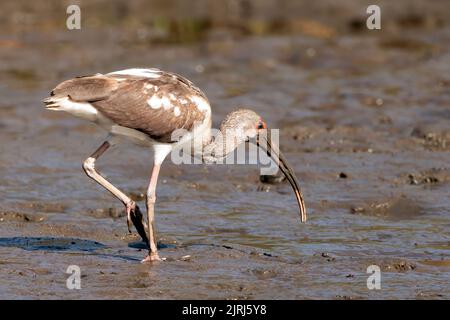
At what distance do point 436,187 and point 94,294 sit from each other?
192 inches

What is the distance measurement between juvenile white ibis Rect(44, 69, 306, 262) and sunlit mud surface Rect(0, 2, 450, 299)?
2.09 feet

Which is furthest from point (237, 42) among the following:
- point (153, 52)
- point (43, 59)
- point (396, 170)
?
point (396, 170)

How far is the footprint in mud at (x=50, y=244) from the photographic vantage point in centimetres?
909

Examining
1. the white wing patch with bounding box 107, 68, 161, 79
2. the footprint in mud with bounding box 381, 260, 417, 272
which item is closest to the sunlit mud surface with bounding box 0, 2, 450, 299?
the footprint in mud with bounding box 381, 260, 417, 272

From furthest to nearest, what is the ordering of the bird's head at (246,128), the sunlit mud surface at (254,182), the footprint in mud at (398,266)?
the bird's head at (246,128) → the footprint in mud at (398,266) → the sunlit mud surface at (254,182)

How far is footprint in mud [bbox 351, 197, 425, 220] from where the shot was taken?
10.6 metres

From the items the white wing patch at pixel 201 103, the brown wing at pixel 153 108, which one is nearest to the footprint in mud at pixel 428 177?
the white wing patch at pixel 201 103

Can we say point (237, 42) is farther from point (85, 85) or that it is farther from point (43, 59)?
point (85, 85)

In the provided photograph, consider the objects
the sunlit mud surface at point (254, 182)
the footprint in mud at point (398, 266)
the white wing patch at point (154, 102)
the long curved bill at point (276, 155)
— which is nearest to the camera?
the sunlit mud surface at point (254, 182)

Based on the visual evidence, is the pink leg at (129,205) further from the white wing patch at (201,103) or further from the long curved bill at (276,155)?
the long curved bill at (276,155)

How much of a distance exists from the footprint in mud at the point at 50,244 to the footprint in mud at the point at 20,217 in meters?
0.70

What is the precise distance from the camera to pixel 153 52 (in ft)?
59.6

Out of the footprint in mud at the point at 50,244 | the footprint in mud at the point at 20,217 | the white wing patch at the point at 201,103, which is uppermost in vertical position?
the white wing patch at the point at 201,103

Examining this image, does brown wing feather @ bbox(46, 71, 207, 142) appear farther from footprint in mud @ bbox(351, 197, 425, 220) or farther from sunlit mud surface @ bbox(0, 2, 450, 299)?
footprint in mud @ bbox(351, 197, 425, 220)
